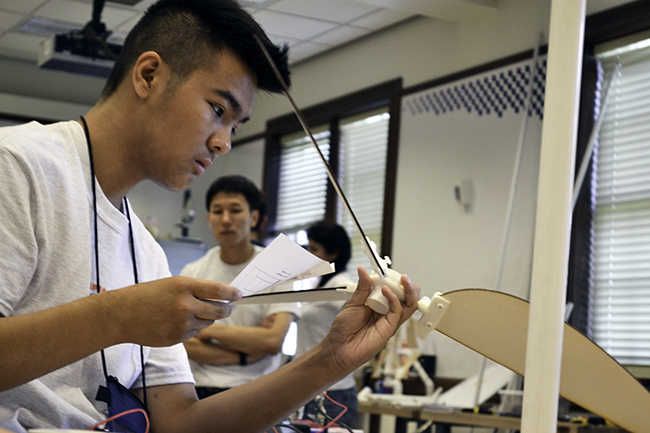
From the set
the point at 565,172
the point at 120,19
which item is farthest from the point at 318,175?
the point at 565,172

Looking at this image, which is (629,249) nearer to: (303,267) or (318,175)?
(318,175)

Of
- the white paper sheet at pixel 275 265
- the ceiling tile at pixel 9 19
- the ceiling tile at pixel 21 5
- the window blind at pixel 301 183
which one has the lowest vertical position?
the white paper sheet at pixel 275 265

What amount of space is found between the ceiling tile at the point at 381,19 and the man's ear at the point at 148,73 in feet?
14.2

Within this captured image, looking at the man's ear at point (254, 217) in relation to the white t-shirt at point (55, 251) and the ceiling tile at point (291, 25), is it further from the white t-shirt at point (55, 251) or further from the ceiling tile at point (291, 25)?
the ceiling tile at point (291, 25)

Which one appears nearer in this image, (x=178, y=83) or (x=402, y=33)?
(x=178, y=83)

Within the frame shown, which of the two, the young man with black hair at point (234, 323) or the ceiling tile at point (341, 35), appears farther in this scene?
the ceiling tile at point (341, 35)

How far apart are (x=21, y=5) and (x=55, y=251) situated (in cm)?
530

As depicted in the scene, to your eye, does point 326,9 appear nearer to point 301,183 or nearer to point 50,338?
point 301,183

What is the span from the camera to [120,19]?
5.84 m

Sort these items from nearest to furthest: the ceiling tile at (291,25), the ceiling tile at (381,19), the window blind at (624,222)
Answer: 1. the window blind at (624,222)
2. the ceiling tile at (381,19)
3. the ceiling tile at (291,25)

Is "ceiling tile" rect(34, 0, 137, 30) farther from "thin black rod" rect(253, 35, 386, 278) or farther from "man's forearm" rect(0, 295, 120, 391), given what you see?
"man's forearm" rect(0, 295, 120, 391)

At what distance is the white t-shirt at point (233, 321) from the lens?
269 cm

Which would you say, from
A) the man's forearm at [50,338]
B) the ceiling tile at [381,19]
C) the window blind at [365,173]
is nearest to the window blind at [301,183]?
the window blind at [365,173]

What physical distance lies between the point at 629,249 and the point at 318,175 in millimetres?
2965
